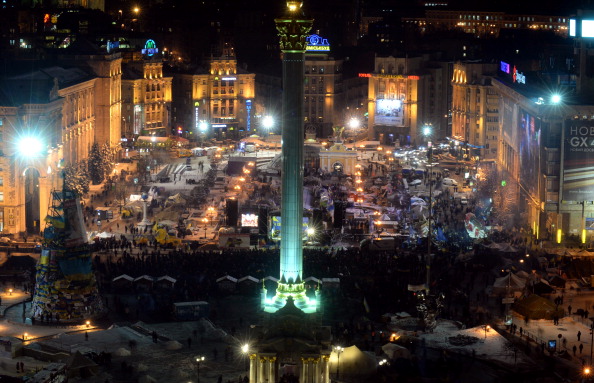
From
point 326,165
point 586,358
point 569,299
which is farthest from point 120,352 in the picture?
point 326,165

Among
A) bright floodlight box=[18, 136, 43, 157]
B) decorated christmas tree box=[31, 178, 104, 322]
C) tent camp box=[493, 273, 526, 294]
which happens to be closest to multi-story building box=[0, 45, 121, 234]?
bright floodlight box=[18, 136, 43, 157]

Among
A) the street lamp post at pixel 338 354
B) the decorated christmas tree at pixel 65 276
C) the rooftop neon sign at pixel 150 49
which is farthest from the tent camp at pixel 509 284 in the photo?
the rooftop neon sign at pixel 150 49

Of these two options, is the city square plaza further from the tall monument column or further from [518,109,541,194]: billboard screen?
[518,109,541,194]: billboard screen

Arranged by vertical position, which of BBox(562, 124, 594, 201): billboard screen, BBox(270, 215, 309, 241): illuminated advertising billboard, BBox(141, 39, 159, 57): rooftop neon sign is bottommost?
BBox(270, 215, 309, 241): illuminated advertising billboard

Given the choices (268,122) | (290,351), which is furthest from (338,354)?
(268,122)

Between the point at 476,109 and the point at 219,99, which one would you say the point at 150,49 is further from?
the point at 476,109

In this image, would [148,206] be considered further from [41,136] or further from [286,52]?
[286,52]
